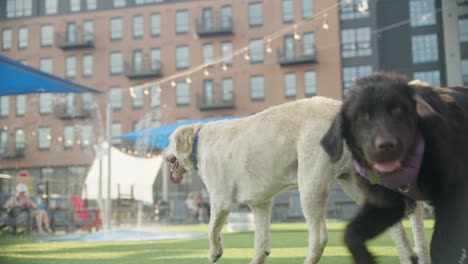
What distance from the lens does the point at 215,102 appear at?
4528 centimetres

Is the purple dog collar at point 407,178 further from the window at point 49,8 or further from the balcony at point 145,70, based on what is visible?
the balcony at point 145,70

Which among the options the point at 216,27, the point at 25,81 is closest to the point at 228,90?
the point at 216,27

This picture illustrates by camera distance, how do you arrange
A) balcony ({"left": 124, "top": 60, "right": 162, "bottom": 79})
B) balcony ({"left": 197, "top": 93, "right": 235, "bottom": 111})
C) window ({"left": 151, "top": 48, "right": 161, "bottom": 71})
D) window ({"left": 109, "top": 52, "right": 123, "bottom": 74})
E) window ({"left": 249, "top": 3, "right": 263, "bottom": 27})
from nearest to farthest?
window ({"left": 249, "top": 3, "right": 263, "bottom": 27})
balcony ({"left": 197, "top": 93, "right": 235, "bottom": 111})
balcony ({"left": 124, "top": 60, "right": 162, "bottom": 79})
window ({"left": 151, "top": 48, "right": 161, "bottom": 71})
window ({"left": 109, "top": 52, "right": 123, "bottom": 74})

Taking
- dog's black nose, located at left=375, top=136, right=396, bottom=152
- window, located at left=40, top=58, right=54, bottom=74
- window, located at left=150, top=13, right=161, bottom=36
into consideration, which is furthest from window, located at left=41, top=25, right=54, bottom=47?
dog's black nose, located at left=375, top=136, right=396, bottom=152

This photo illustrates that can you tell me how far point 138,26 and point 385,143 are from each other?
44840mm

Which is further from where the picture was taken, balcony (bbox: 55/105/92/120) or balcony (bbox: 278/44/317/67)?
balcony (bbox: 55/105/92/120)

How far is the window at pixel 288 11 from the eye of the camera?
1554 inches

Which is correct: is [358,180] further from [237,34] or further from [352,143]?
[237,34]

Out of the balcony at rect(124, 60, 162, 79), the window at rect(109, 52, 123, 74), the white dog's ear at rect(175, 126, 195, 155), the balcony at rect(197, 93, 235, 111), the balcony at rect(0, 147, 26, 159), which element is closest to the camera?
the white dog's ear at rect(175, 126, 195, 155)

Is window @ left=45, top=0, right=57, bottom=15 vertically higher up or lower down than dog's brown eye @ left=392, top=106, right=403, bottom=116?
higher up

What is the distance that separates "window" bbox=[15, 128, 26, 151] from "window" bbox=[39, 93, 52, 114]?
3.27m

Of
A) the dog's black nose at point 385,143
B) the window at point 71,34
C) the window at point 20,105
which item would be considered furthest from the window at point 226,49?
the dog's black nose at point 385,143

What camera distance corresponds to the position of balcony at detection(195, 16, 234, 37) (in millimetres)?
44000

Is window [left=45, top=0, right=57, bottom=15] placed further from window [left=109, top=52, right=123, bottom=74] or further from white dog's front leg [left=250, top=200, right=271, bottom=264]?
white dog's front leg [left=250, top=200, right=271, bottom=264]
